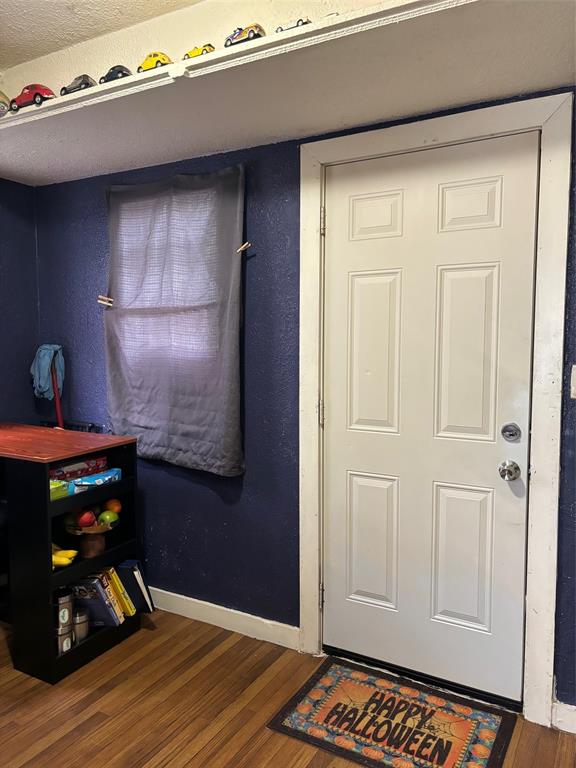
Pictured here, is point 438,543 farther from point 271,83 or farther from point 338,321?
point 271,83

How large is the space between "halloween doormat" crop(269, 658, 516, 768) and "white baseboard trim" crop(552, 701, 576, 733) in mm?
139

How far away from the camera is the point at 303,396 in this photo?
231 cm

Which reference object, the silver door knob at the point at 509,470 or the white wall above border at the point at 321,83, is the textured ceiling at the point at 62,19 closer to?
the white wall above border at the point at 321,83

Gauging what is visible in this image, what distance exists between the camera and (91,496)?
7.48 ft

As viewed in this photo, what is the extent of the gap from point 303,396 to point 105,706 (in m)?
1.40

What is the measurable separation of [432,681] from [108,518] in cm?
148

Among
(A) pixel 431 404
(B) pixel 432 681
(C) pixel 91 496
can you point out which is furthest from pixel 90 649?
(A) pixel 431 404

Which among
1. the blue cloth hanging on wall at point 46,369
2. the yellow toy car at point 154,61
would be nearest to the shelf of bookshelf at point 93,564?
the blue cloth hanging on wall at point 46,369

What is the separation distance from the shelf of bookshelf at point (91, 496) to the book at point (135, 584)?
1.06ft

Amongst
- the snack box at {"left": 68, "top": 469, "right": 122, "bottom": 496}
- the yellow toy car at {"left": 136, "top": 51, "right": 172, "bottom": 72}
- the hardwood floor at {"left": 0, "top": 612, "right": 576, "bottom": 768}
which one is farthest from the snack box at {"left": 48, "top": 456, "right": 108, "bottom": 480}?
the yellow toy car at {"left": 136, "top": 51, "right": 172, "bottom": 72}

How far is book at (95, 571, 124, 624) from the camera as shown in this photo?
7.64 feet

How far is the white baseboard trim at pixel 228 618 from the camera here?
95.5 inches

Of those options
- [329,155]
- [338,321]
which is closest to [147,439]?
[338,321]

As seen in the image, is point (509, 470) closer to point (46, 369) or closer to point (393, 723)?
point (393, 723)
